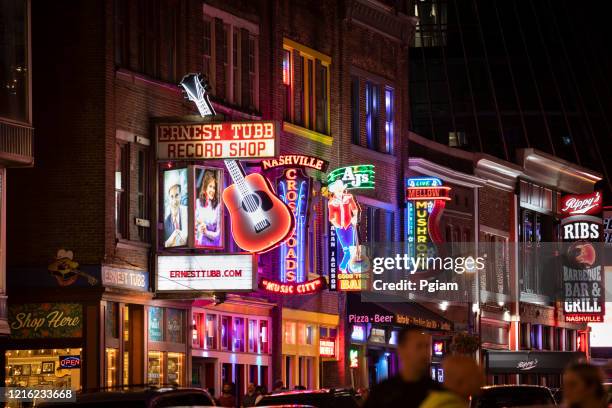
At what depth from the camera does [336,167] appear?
42000mm

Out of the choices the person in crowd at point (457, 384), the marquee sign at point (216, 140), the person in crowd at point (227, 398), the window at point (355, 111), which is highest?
the window at point (355, 111)

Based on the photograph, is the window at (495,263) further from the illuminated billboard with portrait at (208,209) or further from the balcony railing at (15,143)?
the balcony railing at (15,143)

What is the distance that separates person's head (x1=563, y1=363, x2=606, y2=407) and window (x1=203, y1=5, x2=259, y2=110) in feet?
83.6

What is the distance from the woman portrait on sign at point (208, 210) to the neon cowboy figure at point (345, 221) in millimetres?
7529

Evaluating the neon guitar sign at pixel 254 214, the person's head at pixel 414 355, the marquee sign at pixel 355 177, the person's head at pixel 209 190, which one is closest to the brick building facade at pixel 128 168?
the marquee sign at pixel 355 177

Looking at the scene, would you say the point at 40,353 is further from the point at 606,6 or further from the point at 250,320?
the point at 606,6

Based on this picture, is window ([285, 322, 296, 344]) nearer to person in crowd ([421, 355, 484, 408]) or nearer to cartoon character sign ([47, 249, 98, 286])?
cartoon character sign ([47, 249, 98, 286])

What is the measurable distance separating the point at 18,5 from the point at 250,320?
39.2 feet

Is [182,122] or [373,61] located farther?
[373,61]

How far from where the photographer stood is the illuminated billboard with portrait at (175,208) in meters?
32.4

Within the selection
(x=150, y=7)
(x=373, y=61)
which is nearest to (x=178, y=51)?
(x=150, y=7)

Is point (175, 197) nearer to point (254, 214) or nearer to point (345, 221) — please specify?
point (254, 214)

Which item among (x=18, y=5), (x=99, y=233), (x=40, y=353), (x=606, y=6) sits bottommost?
(x=40, y=353)

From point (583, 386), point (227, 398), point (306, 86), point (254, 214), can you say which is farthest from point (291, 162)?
point (583, 386)
